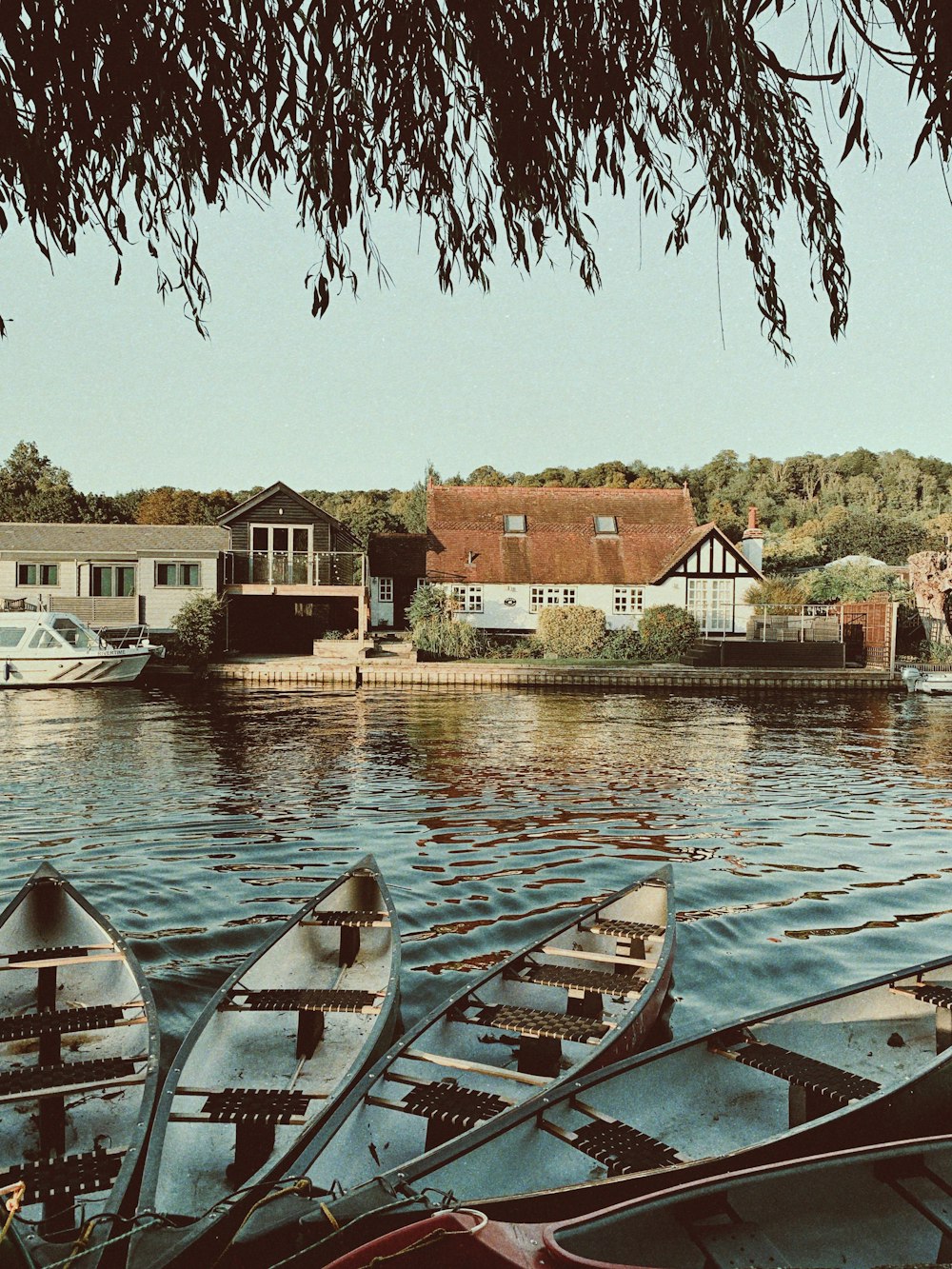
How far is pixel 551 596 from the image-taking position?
43.0 metres

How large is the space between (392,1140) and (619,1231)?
62.7 inches

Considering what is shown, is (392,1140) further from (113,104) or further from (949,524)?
(949,524)

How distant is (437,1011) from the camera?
568 centimetres

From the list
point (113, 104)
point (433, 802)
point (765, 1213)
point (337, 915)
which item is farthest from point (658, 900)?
point (433, 802)

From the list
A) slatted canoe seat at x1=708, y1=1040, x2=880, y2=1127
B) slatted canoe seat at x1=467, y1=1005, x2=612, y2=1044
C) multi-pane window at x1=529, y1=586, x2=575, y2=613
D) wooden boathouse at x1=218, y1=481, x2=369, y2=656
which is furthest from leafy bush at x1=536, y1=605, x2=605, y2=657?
slatted canoe seat at x1=708, y1=1040, x2=880, y2=1127

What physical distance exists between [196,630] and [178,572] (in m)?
4.30

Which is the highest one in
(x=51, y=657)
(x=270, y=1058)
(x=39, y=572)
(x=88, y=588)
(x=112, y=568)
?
(x=112, y=568)

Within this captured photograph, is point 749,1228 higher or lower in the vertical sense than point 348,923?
lower

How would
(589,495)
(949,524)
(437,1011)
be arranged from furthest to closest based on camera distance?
(949,524)
(589,495)
(437,1011)

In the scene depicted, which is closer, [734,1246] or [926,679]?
[734,1246]

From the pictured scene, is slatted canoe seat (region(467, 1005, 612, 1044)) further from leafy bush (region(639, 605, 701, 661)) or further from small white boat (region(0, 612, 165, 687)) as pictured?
leafy bush (region(639, 605, 701, 661))

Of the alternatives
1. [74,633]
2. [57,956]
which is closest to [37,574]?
[74,633]

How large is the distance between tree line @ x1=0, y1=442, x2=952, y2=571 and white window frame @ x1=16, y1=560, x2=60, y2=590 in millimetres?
19805

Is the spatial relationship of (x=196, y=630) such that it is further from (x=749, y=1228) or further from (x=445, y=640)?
(x=749, y=1228)
